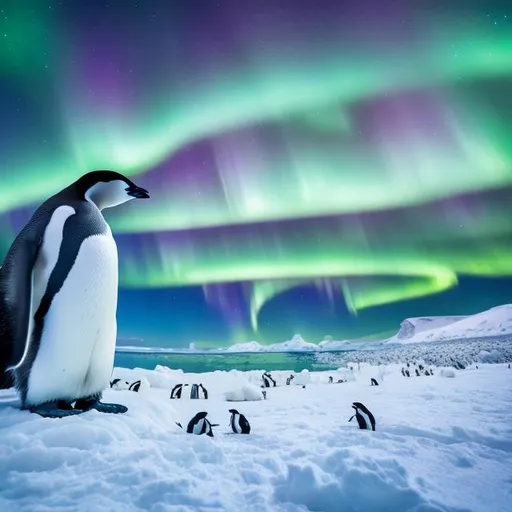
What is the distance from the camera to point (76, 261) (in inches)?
84.7

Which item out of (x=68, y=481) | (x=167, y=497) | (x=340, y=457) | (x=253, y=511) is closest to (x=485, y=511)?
(x=340, y=457)

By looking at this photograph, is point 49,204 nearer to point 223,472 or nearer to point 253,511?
point 223,472

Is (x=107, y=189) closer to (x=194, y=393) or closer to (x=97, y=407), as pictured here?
(x=97, y=407)

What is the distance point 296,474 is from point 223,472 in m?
0.34

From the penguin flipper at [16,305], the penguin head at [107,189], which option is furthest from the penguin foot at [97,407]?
the penguin head at [107,189]

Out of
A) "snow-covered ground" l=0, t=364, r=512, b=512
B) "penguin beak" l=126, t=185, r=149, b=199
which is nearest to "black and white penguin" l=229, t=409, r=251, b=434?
"snow-covered ground" l=0, t=364, r=512, b=512

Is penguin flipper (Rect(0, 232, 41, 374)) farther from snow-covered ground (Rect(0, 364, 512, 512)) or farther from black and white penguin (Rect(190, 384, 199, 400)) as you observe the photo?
black and white penguin (Rect(190, 384, 199, 400))

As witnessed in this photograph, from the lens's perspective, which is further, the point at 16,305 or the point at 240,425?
the point at 240,425

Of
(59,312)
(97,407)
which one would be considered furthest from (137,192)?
(97,407)

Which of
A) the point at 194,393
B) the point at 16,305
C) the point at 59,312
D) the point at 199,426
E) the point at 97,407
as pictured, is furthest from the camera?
the point at 194,393

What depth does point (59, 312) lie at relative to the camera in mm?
2070

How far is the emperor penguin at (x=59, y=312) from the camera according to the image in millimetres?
1964

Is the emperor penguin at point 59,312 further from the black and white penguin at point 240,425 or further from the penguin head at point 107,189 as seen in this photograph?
the black and white penguin at point 240,425

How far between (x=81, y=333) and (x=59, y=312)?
0.17 m
